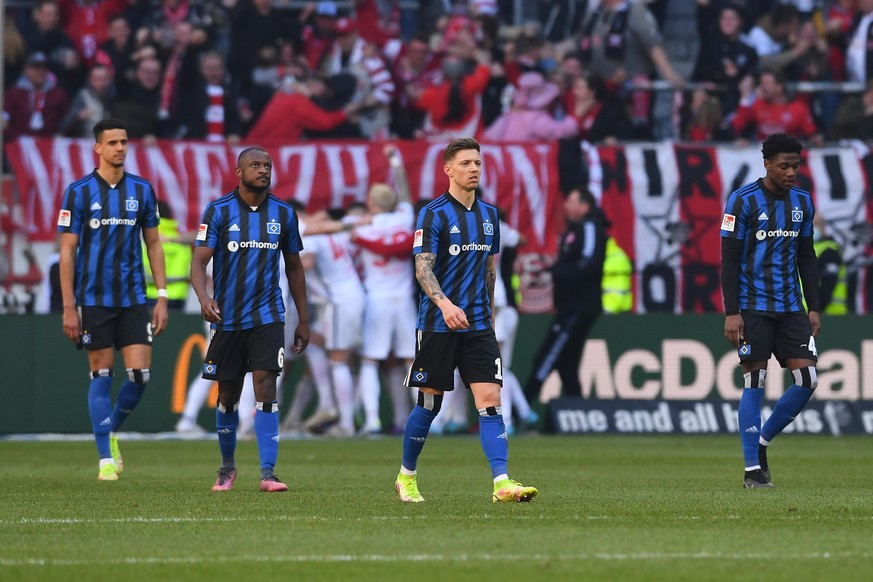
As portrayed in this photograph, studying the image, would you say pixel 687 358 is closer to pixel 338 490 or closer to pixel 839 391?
pixel 839 391

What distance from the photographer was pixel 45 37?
22.3 m

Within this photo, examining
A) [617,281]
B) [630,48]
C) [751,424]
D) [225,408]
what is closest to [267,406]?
[225,408]

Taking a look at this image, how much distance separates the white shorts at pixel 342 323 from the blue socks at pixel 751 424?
7908 mm

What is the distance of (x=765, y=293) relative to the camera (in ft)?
35.8

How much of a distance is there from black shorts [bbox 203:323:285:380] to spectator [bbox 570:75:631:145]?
1101cm

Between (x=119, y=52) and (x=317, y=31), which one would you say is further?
(x=317, y=31)

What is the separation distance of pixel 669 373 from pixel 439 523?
10.7 metres

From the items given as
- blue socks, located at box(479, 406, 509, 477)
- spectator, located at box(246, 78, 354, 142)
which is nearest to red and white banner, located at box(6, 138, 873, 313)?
spectator, located at box(246, 78, 354, 142)

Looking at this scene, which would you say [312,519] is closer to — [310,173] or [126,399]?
[126,399]

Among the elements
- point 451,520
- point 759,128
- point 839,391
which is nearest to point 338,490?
point 451,520

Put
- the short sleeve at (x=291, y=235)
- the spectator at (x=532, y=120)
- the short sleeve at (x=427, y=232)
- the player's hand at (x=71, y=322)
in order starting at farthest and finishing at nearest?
1. the spectator at (x=532, y=120)
2. the player's hand at (x=71, y=322)
3. the short sleeve at (x=291, y=235)
4. the short sleeve at (x=427, y=232)

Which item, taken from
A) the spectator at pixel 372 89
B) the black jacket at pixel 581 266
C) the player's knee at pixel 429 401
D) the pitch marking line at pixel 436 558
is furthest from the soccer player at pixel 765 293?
the spectator at pixel 372 89

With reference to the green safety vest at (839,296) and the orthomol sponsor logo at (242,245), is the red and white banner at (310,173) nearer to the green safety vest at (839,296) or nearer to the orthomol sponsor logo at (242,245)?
the green safety vest at (839,296)

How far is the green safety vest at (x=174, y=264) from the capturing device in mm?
19078
